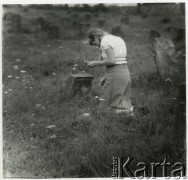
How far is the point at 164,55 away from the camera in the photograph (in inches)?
284

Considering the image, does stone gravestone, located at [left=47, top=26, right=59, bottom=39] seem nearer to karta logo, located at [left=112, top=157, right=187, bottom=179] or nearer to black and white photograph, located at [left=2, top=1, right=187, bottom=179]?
black and white photograph, located at [left=2, top=1, right=187, bottom=179]

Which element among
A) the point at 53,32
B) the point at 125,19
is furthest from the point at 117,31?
the point at 53,32

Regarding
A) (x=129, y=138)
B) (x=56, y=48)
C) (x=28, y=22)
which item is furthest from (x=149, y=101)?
(x=28, y=22)

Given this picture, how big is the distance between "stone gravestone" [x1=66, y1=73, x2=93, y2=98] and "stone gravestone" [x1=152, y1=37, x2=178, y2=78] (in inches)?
54.5

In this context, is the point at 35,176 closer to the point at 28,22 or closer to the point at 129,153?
the point at 129,153

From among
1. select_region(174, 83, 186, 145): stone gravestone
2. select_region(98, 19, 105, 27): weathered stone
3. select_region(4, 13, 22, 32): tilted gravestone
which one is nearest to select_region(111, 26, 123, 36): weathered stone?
select_region(98, 19, 105, 27): weathered stone

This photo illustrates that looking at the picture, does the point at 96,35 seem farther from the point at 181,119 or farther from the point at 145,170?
the point at 145,170

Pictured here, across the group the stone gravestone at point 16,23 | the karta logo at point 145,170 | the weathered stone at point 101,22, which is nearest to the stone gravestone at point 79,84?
the karta logo at point 145,170

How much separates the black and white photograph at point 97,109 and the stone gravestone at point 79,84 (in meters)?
0.02

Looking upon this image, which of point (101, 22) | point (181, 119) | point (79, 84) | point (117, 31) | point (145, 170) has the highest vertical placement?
point (101, 22)

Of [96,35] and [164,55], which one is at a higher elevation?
[96,35]

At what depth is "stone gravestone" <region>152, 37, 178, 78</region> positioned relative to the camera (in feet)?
23.2

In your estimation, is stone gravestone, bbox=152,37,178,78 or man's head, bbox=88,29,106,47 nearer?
man's head, bbox=88,29,106,47

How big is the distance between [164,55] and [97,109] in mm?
2231
